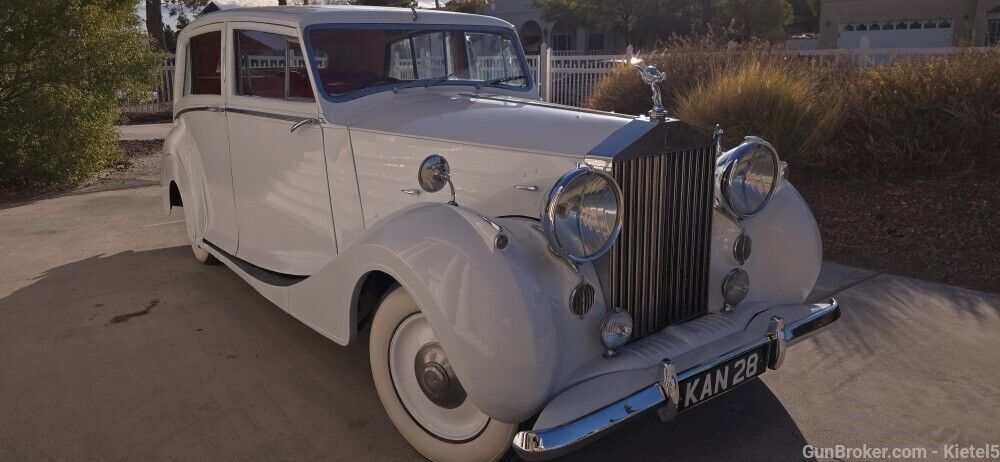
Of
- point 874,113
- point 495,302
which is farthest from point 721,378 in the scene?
point 874,113

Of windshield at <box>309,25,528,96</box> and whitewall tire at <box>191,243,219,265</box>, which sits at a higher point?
windshield at <box>309,25,528,96</box>

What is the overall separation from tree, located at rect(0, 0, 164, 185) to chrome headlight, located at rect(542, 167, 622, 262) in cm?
744

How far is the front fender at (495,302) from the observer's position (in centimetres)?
233

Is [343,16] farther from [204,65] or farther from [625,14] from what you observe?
[625,14]

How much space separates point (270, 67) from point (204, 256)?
6.50 ft

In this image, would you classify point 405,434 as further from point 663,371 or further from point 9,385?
point 9,385

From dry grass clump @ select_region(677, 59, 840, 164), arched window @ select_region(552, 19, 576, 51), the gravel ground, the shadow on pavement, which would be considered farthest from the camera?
arched window @ select_region(552, 19, 576, 51)

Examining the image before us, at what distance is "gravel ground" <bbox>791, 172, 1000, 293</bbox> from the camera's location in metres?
5.07

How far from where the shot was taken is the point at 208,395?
338 cm

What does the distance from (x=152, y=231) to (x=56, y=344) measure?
2.63m

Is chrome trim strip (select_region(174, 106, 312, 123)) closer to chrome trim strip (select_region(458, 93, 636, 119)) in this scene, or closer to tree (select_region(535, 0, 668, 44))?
chrome trim strip (select_region(458, 93, 636, 119))

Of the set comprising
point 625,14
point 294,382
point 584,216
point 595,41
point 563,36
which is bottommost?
point 294,382

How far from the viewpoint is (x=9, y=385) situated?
3.48 metres

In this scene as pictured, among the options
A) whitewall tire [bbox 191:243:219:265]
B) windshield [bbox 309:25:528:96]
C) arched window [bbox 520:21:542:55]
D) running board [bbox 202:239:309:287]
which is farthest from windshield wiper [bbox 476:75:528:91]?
arched window [bbox 520:21:542:55]
